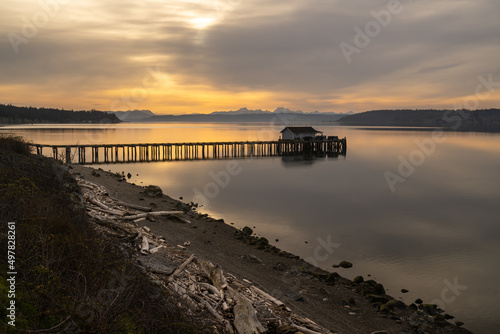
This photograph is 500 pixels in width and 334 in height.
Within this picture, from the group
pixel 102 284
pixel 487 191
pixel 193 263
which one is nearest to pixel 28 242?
pixel 102 284

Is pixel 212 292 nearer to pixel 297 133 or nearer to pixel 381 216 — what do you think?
pixel 381 216

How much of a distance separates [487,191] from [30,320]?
40.2 m

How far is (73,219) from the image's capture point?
804cm

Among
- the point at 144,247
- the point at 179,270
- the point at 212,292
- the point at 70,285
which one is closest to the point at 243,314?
the point at 212,292

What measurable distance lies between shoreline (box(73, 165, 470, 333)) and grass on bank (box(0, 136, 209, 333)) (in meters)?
5.21

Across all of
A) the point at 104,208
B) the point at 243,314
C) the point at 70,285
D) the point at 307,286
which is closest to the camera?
the point at 70,285

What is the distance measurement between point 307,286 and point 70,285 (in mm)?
8941

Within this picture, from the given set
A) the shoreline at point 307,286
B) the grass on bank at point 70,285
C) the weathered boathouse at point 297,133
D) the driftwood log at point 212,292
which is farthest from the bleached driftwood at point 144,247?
the weathered boathouse at point 297,133

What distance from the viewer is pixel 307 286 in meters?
12.6

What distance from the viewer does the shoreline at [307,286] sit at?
414 inches

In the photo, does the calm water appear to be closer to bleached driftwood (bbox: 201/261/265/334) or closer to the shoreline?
the shoreline

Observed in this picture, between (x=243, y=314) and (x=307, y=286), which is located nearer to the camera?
(x=243, y=314)

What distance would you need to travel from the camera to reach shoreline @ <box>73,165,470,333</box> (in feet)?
34.5

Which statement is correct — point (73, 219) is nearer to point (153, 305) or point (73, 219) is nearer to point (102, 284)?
point (102, 284)
